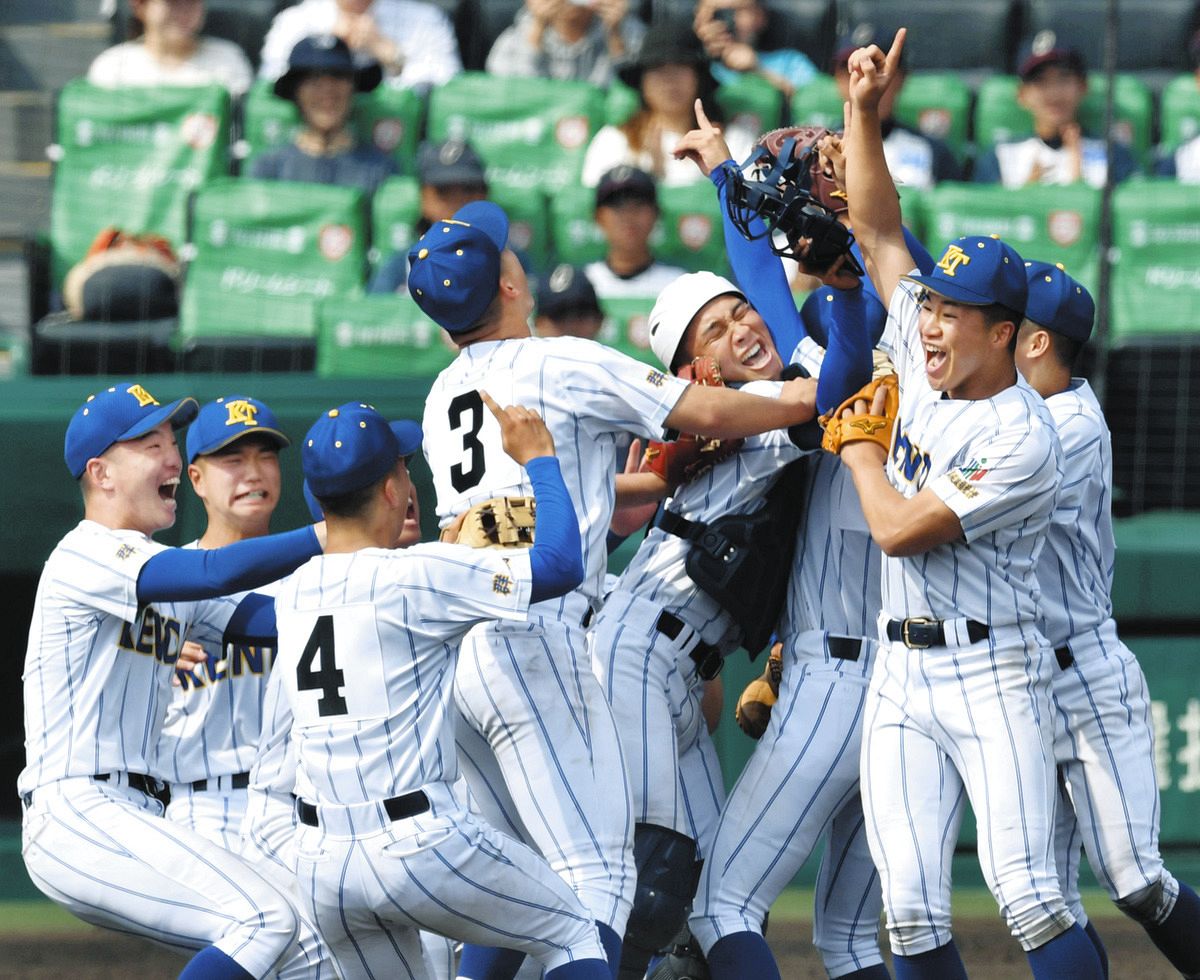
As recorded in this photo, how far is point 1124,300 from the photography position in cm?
701

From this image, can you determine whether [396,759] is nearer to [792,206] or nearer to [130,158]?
[792,206]

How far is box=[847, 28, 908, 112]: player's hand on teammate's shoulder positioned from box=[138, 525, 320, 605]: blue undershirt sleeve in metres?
1.44

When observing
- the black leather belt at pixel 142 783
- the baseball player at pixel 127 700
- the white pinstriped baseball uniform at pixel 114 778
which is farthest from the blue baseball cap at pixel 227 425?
the black leather belt at pixel 142 783

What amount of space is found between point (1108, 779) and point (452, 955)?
1.68 meters

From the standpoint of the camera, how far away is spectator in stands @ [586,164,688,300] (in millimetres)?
6918

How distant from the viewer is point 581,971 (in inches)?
147

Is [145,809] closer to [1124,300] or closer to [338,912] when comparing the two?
[338,912]

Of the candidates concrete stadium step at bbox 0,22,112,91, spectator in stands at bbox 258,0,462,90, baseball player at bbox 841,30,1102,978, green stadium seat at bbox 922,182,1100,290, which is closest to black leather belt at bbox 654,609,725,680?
baseball player at bbox 841,30,1102,978

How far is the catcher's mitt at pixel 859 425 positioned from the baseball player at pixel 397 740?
25.4 inches

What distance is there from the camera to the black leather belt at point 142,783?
4.22 m

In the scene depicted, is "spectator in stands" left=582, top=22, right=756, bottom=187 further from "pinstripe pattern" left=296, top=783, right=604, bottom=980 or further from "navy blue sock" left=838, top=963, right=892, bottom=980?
"pinstripe pattern" left=296, top=783, right=604, bottom=980

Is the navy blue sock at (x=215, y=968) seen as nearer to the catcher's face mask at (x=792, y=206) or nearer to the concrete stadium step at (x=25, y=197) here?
the catcher's face mask at (x=792, y=206)

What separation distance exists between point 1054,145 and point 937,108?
549mm

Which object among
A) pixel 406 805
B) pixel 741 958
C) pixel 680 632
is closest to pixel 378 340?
A: pixel 680 632
